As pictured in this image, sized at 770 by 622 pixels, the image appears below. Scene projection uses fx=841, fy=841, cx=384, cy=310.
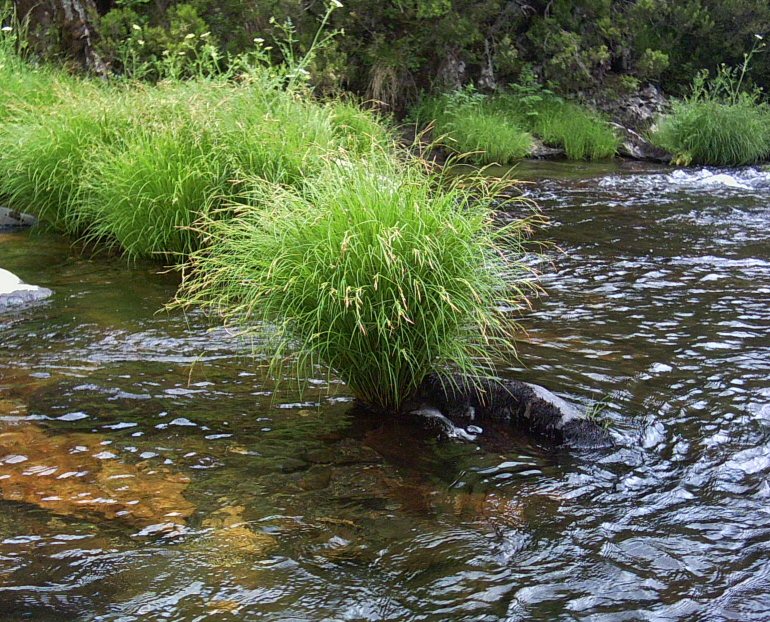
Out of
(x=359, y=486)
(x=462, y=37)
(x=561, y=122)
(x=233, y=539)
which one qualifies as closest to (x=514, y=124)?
(x=561, y=122)

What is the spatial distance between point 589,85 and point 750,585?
15.9 meters

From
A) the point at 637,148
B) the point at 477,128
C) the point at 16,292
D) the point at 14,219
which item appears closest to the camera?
the point at 16,292

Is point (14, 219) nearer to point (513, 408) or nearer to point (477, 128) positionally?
point (513, 408)

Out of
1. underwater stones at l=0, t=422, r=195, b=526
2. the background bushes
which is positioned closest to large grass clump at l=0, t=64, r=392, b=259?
underwater stones at l=0, t=422, r=195, b=526

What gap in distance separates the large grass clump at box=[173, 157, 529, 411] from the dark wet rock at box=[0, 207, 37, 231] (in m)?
5.25

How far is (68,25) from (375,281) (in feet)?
39.4

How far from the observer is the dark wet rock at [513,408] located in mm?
4266

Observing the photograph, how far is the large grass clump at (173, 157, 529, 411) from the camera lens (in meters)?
4.10

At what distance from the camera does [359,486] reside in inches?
150

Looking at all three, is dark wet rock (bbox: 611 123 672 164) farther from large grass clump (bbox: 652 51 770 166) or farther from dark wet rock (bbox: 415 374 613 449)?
dark wet rock (bbox: 415 374 613 449)

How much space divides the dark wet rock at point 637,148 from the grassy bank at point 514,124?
0.21 metres

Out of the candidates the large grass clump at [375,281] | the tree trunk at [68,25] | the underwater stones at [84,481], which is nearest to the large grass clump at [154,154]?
the large grass clump at [375,281]

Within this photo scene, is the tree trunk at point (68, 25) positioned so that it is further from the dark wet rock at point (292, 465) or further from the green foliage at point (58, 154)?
the dark wet rock at point (292, 465)

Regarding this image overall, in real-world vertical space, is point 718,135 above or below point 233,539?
above
